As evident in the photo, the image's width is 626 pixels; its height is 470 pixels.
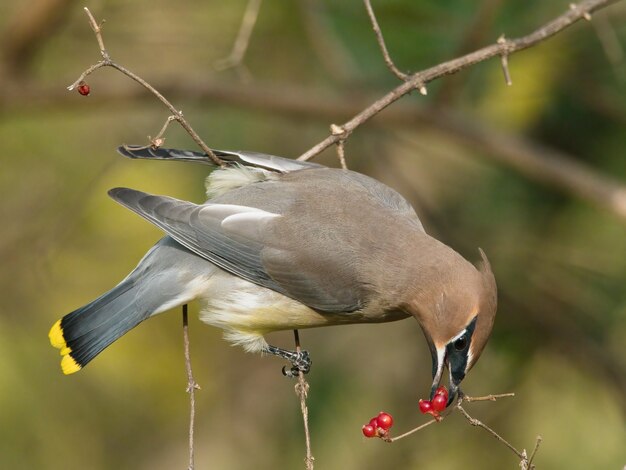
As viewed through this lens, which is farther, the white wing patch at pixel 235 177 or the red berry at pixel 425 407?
the white wing patch at pixel 235 177

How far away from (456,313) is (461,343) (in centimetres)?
11

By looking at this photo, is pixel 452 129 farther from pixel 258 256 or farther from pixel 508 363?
pixel 258 256

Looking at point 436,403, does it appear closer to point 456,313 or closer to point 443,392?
point 443,392

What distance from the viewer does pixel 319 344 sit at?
716 cm

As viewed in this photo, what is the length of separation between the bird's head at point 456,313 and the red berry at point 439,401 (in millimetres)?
43

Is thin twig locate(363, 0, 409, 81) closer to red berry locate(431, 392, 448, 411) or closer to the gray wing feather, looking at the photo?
the gray wing feather

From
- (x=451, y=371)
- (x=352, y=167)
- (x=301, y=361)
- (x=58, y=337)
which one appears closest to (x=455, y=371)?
(x=451, y=371)

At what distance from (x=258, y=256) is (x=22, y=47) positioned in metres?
2.86

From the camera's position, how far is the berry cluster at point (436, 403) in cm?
374

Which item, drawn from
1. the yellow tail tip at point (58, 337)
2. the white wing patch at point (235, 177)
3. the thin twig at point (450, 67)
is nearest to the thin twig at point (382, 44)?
the thin twig at point (450, 67)

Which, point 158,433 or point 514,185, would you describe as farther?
point 158,433

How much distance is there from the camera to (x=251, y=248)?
13.8ft

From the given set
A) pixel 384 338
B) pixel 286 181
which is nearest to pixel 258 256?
pixel 286 181

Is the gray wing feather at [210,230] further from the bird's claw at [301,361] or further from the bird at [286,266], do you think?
the bird's claw at [301,361]
